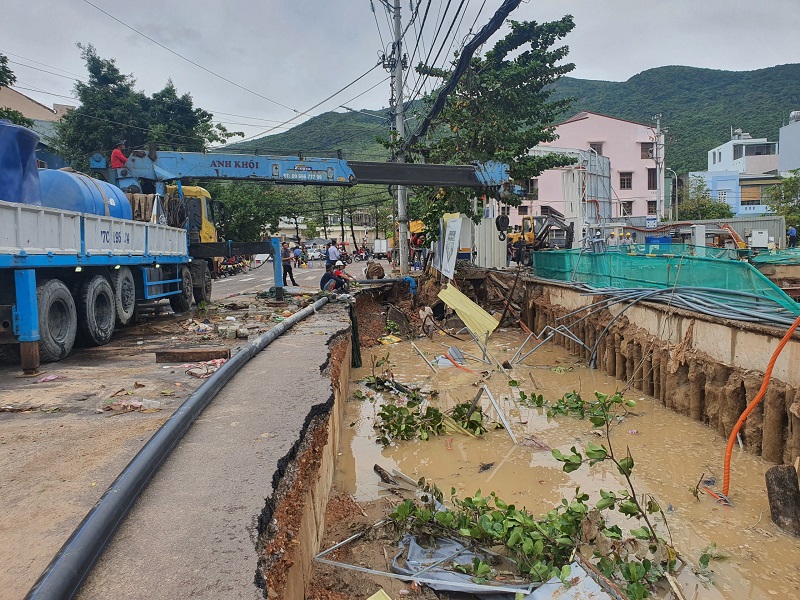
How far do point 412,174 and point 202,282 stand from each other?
595cm

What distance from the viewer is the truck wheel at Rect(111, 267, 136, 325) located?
919cm

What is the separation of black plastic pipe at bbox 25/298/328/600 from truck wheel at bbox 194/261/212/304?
397 inches

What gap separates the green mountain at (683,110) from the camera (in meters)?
69.5

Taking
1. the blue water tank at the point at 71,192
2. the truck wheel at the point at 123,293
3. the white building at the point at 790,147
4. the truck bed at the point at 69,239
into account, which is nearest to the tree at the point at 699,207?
the white building at the point at 790,147

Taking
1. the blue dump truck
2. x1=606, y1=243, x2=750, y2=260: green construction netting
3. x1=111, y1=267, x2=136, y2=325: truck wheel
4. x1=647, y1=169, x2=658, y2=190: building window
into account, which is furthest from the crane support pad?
x1=647, y1=169, x2=658, y2=190: building window

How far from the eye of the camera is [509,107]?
17922 mm

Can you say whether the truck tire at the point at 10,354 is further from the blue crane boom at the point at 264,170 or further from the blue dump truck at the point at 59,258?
the blue crane boom at the point at 264,170

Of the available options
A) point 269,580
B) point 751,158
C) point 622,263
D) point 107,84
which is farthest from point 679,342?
point 751,158

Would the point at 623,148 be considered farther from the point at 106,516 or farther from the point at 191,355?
the point at 106,516

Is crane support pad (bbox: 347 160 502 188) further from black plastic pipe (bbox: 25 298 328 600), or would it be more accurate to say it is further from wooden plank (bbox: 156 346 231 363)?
black plastic pipe (bbox: 25 298 328 600)

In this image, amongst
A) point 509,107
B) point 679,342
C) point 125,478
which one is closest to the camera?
point 125,478

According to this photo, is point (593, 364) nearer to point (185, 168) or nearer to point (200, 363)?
point (200, 363)

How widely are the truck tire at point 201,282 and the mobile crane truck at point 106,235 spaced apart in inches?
1.0

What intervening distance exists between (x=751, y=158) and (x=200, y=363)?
2417 inches
